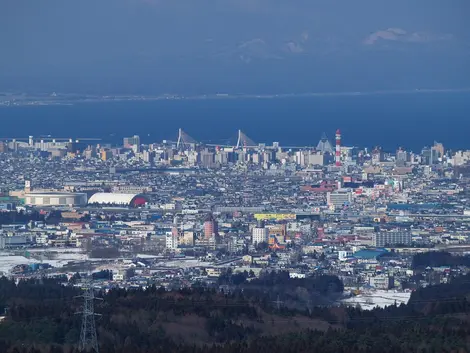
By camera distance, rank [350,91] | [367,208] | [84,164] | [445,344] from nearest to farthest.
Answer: [445,344], [367,208], [84,164], [350,91]

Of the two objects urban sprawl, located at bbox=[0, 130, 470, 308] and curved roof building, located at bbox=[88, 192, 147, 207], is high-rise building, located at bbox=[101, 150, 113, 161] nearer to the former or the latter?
urban sprawl, located at bbox=[0, 130, 470, 308]

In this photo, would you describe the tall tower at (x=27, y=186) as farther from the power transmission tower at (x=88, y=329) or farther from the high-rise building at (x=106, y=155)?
the power transmission tower at (x=88, y=329)

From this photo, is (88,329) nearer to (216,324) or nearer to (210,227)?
(216,324)

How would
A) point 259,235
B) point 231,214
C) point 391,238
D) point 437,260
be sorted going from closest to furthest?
point 437,260
point 391,238
point 259,235
point 231,214

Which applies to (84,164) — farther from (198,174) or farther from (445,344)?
(445,344)

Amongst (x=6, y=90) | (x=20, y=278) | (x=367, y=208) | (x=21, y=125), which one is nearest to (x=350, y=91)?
(x=6, y=90)

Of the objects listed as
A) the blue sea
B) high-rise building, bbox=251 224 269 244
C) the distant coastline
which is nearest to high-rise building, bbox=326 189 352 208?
high-rise building, bbox=251 224 269 244

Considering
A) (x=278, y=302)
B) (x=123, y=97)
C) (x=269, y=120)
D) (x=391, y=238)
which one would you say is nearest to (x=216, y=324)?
(x=278, y=302)
